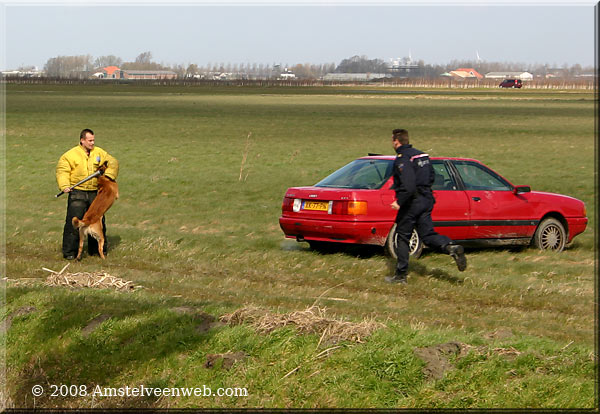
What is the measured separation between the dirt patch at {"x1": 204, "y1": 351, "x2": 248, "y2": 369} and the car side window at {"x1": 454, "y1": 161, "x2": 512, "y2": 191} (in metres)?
6.75

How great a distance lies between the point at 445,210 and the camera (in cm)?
1286

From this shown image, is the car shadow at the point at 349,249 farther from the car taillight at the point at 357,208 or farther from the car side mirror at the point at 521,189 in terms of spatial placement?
the car side mirror at the point at 521,189

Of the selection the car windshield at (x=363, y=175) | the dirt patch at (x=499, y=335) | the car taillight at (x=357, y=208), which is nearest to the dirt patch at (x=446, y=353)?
the dirt patch at (x=499, y=335)

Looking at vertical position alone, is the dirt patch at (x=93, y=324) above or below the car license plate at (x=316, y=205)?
below

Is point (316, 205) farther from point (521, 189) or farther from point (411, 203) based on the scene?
point (521, 189)

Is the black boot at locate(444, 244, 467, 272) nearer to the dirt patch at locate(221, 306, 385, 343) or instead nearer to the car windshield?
the car windshield

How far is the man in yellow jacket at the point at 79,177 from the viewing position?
13.1 metres

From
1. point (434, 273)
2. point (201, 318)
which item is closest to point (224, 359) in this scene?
point (201, 318)

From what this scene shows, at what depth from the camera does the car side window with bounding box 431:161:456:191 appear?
1312cm

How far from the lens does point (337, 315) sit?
28.8 feet

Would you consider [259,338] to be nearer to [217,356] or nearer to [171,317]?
[217,356]

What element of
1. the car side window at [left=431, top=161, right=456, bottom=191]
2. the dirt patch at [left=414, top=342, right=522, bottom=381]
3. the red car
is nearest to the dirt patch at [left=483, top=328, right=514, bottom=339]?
the dirt patch at [left=414, top=342, right=522, bottom=381]

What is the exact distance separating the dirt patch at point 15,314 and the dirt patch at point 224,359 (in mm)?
2537

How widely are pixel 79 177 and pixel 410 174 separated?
204 inches
